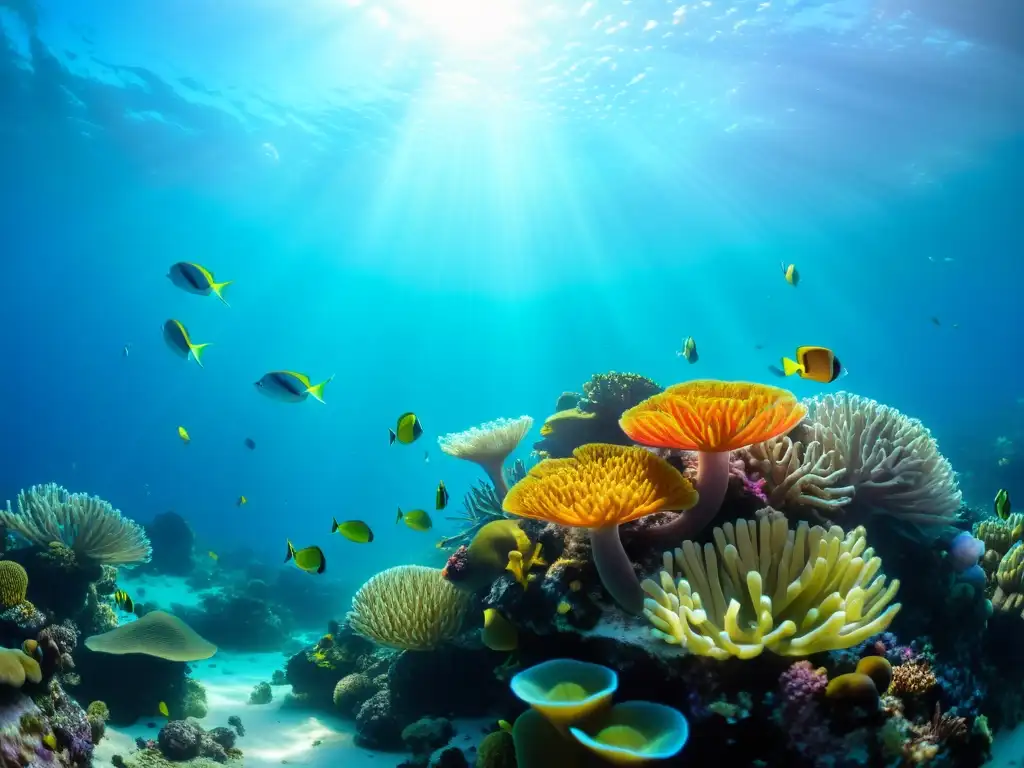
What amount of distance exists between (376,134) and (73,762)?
1237 inches

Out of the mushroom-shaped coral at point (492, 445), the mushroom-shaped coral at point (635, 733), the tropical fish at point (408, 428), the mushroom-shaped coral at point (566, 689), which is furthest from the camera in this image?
the mushroom-shaped coral at point (492, 445)

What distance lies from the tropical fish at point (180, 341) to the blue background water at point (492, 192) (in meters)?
20.2

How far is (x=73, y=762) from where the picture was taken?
4.04 metres

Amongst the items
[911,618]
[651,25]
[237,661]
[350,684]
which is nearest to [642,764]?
[911,618]

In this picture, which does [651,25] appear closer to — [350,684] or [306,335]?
[350,684]

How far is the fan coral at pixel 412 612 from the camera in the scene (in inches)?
198

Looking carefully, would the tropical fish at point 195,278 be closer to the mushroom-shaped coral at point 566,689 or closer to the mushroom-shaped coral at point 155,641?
the mushroom-shaped coral at point 155,641

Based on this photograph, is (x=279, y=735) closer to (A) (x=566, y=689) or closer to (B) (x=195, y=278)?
Result: (A) (x=566, y=689)

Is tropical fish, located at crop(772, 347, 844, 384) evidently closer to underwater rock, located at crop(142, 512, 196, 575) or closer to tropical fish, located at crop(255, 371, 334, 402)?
tropical fish, located at crop(255, 371, 334, 402)

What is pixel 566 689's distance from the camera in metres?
2.75

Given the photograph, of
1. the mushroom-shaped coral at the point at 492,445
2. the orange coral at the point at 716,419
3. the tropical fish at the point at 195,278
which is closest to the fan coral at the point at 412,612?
the mushroom-shaped coral at the point at 492,445

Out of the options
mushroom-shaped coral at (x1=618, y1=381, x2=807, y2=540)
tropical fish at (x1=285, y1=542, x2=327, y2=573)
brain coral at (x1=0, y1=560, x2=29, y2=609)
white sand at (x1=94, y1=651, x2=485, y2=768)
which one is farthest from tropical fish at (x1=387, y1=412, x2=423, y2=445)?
brain coral at (x1=0, y1=560, x2=29, y2=609)

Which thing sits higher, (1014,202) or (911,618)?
(1014,202)

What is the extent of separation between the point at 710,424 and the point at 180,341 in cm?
612
